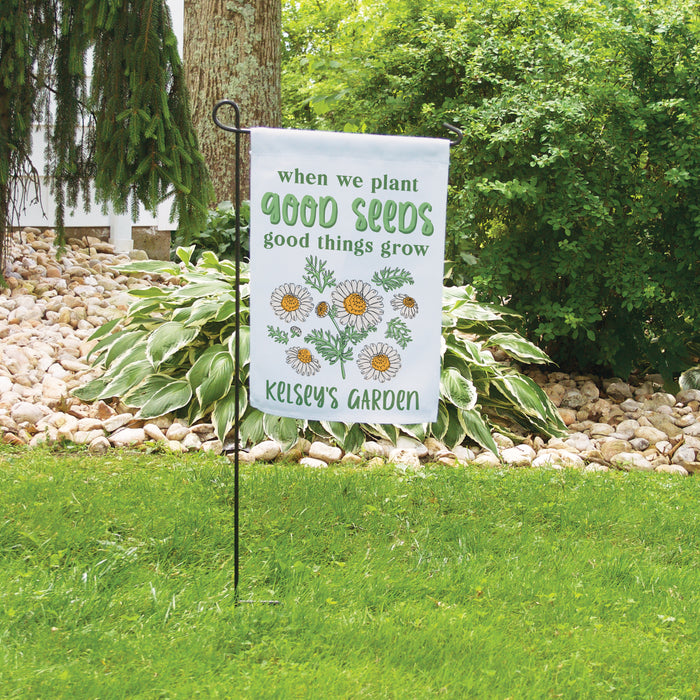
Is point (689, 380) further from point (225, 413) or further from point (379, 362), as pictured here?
point (379, 362)

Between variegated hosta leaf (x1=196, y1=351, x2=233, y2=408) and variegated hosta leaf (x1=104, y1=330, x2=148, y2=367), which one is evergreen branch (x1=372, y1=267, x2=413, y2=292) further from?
variegated hosta leaf (x1=104, y1=330, x2=148, y2=367)

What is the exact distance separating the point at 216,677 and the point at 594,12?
472 cm

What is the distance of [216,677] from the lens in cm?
230

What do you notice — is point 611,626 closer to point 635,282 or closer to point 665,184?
point 635,282

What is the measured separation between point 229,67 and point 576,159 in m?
3.52

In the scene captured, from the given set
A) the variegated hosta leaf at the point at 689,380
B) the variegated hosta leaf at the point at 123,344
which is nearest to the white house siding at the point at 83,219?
the variegated hosta leaf at the point at 123,344

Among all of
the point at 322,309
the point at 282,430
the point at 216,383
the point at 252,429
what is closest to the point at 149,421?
the point at 216,383

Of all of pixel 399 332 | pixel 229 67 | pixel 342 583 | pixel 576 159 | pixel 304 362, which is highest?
pixel 229 67

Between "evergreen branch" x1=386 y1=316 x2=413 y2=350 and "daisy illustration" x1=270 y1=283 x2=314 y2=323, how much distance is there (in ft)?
0.89

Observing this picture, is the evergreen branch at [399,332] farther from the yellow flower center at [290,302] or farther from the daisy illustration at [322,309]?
the yellow flower center at [290,302]

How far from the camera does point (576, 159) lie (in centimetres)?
531

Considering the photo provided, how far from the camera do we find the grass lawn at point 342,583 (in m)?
2.35

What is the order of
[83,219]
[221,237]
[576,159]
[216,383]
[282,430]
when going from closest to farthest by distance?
[282,430]
[216,383]
[576,159]
[221,237]
[83,219]

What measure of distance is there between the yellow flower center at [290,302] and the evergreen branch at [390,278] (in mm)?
Answer: 263
